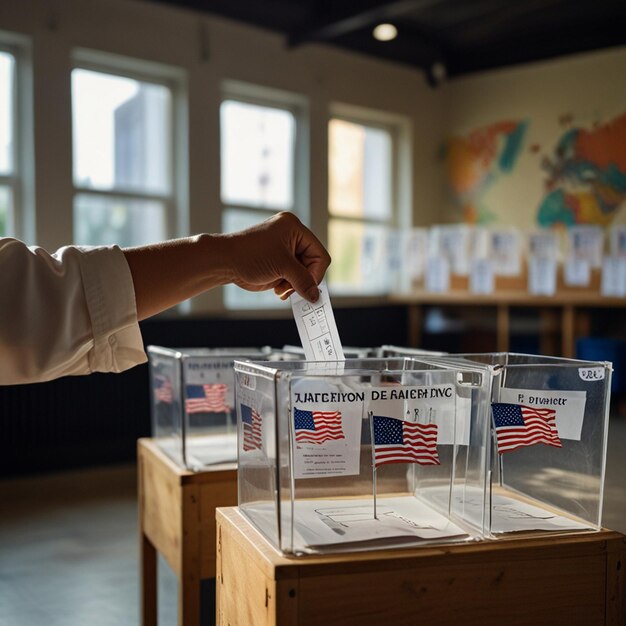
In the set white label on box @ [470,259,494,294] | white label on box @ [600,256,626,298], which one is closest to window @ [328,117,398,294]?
white label on box @ [470,259,494,294]

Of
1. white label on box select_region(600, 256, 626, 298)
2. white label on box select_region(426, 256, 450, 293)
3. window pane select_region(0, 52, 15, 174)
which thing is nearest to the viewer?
window pane select_region(0, 52, 15, 174)

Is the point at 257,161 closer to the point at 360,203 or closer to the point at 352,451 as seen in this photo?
A: the point at 360,203

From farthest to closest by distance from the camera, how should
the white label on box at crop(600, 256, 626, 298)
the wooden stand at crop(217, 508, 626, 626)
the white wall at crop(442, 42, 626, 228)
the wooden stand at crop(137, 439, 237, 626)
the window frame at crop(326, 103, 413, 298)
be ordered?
1. the window frame at crop(326, 103, 413, 298)
2. the white wall at crop(442, 42, 626, 228)
3. the white label on box at crop(600, 256, 626, 298)
4. the wooden stand at crop(137, 439, 237, 626)
5. the wooden stand at crop(217, 508, 626, 626)

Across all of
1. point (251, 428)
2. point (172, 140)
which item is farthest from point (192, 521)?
point (172, 140)

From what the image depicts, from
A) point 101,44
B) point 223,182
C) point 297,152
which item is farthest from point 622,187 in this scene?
point 101,44

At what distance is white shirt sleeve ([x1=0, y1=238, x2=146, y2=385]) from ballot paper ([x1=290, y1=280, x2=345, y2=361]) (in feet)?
0.86

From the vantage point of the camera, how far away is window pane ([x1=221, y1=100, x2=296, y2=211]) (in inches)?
223

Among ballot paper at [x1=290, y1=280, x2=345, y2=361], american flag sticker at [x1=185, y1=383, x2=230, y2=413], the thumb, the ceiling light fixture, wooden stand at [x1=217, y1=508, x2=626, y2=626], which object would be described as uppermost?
the ceiling light fixture

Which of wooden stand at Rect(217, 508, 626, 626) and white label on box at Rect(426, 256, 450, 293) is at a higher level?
white label on box at Rect(426, 256, 450, 293)

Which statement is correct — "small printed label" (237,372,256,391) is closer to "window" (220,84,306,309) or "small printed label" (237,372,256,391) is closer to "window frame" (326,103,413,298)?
"window" (220,84,306,309)

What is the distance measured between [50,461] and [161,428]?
2957 mm

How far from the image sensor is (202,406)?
180 cm

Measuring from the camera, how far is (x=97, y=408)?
479 centimetres

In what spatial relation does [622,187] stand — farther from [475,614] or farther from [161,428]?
[475,614]
